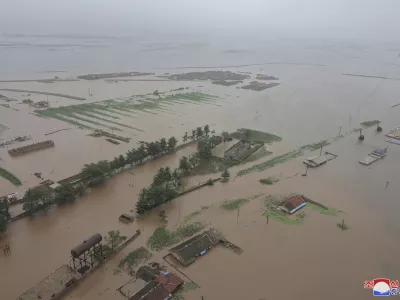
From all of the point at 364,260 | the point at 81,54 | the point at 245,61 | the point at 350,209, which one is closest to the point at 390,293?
the point at 364,260

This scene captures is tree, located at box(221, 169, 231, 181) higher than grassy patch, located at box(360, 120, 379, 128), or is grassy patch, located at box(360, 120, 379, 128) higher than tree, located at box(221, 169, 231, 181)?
tree, located at box(221, 169, 231, 181)

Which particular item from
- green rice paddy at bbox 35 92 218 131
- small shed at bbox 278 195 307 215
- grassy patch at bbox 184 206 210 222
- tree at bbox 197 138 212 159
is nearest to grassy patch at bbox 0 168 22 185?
green rice paddy at bbox 35 92 218 131

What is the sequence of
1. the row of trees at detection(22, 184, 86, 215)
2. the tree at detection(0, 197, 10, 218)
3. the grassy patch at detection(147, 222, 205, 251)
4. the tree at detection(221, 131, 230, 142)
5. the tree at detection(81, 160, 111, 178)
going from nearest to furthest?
the grassy patch at detection(147, 222, 205, 251) < the tree at detection(0, 197, 10, 218) < the row of trees at detection(22, 184, 86, 215) < the tree at detection(81, 160, 111, 178) < the tree at detection(221, 131, 230, 142)

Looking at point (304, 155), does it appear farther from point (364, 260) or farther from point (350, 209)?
point (364, 260)

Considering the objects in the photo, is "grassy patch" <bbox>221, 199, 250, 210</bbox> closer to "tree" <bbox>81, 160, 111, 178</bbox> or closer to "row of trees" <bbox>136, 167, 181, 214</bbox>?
"row of trees" <bbox>136, 167, 181, 214</bbox>

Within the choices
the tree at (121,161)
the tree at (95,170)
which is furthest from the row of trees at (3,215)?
the tree at (121,161)

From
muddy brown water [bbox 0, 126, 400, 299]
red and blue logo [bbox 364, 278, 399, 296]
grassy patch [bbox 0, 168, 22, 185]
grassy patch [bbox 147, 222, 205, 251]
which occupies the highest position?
grassy patch [bbox 0, 168, 22, 185]
